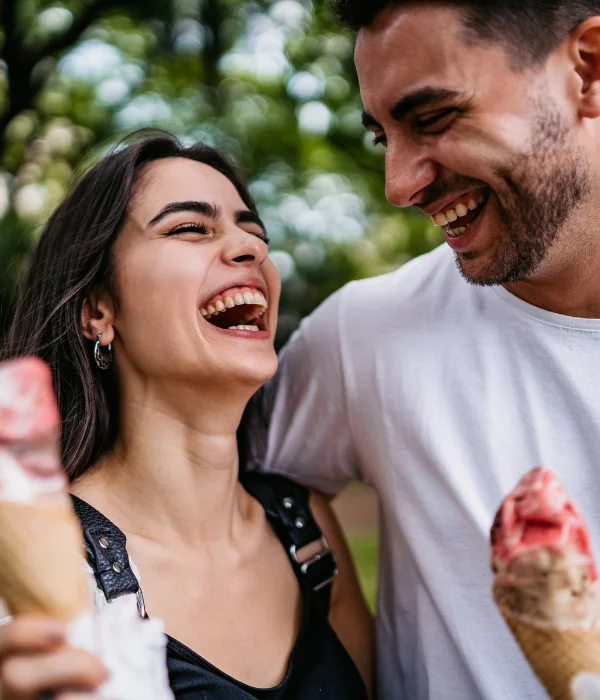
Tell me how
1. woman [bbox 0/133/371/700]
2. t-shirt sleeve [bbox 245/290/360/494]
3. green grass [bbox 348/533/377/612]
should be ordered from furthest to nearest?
green grass [bbox 348/533/377/612] → t-shirt sleeve [bbox 245/290/360/494] → woman [bbox 0/133/371/700]

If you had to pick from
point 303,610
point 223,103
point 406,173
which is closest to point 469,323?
point 406,173

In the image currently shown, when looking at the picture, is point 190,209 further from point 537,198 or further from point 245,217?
point 537,198

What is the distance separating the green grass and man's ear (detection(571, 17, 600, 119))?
5.40 meters

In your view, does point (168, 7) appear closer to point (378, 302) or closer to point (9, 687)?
point (378, 302)

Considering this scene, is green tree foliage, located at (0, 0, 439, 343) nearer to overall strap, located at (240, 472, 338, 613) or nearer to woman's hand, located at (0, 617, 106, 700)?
overall strap, located at (240, 472, 338, 613)

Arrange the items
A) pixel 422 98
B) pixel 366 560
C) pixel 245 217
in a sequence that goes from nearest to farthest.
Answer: pixel 422 98 → pixel 245 217 → pixel 366 560

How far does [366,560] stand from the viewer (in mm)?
7992

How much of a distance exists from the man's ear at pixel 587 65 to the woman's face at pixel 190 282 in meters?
1.09

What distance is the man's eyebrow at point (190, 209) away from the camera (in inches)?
101

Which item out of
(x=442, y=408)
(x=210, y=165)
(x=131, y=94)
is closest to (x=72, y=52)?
(x=131, y=94)

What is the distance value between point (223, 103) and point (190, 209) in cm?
531

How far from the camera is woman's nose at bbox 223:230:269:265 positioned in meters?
2.58

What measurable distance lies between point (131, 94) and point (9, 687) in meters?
6.49

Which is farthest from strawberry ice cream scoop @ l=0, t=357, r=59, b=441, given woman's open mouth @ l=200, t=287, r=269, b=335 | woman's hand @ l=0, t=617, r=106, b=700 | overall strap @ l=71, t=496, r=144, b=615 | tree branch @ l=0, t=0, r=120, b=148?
tree branch @ l=0, t=0, r=120, b=148
